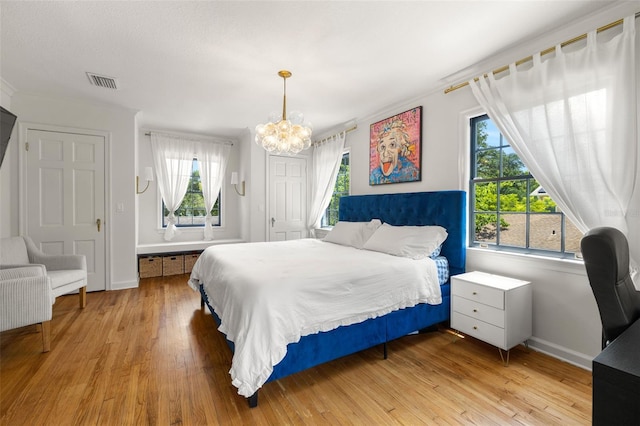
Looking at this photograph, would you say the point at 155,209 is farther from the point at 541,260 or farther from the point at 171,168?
the point at 541,260

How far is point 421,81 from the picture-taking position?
3051mm

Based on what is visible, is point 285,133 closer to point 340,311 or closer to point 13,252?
point 340,311

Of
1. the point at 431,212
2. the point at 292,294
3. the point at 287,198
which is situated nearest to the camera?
the point at 292,294

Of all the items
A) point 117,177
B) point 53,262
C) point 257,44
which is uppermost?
point 257,44

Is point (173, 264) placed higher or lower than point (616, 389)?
lower

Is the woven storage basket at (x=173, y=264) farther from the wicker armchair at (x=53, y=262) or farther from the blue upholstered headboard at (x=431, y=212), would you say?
the blue upholstered headboard at (x=431, y=212)

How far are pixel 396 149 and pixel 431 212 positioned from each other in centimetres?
107

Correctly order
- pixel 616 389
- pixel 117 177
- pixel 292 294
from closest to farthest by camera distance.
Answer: pixel 616 389, pixel 292 294, pixel 117 177

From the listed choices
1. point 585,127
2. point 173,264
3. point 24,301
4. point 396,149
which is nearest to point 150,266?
point 173,264

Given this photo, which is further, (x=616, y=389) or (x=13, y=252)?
(x=13, y=252)

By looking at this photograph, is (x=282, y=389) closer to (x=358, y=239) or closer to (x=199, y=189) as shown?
(x=358, y=239)

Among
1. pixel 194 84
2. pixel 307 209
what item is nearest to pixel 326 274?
pixel 194 84

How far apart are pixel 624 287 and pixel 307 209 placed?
4.81m

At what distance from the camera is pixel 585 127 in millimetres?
2021
